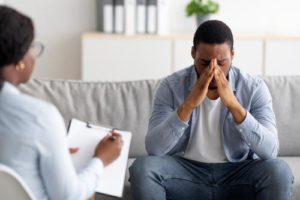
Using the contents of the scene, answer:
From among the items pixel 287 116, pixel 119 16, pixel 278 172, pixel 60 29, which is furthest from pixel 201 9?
pixel 278 172

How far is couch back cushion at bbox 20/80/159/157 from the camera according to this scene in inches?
100

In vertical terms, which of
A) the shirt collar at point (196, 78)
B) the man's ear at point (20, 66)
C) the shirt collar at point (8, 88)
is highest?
the man's ear at point (20, 66)

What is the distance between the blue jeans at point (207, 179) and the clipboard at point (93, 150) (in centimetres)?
33

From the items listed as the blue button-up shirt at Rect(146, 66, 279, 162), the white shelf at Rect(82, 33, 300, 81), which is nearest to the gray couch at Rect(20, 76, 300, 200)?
the blue button-up shirt at Rect(146, 66, 279, 162)

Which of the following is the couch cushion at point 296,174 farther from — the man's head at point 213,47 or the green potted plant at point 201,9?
the green potted plant at point 201,9

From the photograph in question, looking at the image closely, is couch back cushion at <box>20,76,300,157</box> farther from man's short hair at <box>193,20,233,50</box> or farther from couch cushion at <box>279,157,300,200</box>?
man's short hair at <box>193,20,233,50</box>

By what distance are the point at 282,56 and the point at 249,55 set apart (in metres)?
0.25

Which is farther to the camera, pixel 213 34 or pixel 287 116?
pixel 287 116

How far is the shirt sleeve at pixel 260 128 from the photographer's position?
6.81 ft

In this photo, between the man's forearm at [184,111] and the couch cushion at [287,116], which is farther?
the couch cushion at [287,116]

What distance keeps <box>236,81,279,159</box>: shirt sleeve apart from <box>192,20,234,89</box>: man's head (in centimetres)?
18

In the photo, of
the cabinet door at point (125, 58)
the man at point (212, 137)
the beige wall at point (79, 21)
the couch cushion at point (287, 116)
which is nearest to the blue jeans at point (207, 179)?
the man at point (212, 137)

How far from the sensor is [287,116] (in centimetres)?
265

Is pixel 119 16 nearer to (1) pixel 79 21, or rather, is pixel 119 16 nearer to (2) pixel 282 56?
(1) pixel 79 21
